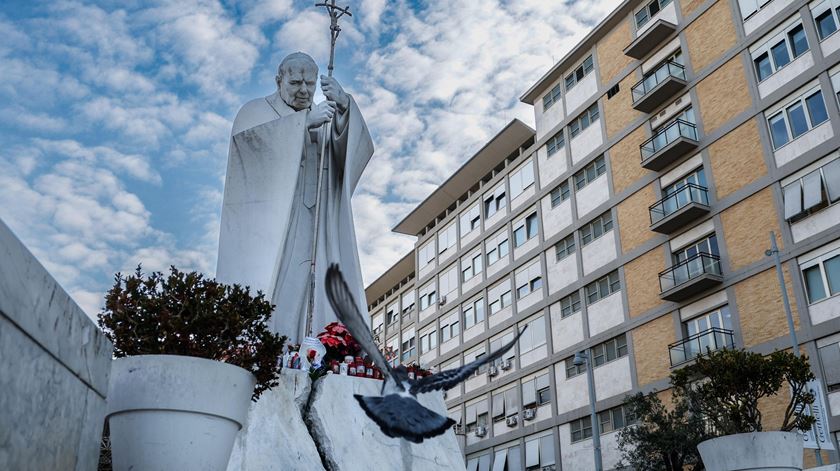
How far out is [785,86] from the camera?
29.2 m

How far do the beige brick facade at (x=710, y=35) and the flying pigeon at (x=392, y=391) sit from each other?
98.2ft

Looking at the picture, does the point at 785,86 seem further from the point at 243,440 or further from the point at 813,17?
the point at 243,440

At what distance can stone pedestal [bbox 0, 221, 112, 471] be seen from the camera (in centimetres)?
363

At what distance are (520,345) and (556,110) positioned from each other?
12.4 metres

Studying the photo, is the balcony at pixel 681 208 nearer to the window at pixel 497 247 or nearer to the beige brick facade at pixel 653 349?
the beige brick facade at pixel 653 349

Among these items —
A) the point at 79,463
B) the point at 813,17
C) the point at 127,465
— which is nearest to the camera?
the point at 79,463

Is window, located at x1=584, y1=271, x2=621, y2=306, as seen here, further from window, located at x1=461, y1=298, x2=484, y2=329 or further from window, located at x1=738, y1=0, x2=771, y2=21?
window, located at x1=738, y1=0, x2=771, y2=21

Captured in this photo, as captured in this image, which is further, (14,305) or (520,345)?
(520,345)

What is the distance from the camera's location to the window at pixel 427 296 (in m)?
55.0

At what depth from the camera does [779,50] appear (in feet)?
98.8

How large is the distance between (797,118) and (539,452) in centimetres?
1954

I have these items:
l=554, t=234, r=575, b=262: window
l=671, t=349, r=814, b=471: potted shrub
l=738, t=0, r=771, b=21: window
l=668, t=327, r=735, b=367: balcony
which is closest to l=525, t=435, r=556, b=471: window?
l=554, t=234, r=575, b=262: window

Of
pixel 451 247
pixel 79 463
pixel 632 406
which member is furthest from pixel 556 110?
pixel 79 463

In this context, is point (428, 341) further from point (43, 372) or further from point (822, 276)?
point (43, 372)
